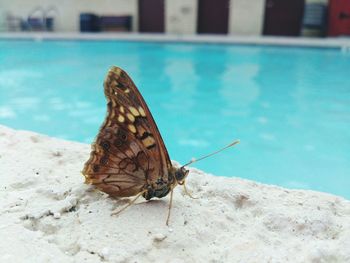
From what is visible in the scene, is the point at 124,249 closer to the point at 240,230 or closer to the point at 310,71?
the point at 240,230

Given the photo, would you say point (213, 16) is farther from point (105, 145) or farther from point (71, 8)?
point (105, 145)

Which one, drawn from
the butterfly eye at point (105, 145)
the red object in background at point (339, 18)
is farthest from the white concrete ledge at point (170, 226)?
the red object in background at point (339, 18)

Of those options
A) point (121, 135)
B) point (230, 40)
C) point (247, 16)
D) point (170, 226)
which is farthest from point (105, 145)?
point (247, 16)

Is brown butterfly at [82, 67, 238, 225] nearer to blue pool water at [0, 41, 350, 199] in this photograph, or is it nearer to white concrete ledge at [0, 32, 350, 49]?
blue pool water at [0, 41, 350, 199]

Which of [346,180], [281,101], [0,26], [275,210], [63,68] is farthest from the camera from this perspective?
[0,26]

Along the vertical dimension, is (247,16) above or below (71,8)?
below

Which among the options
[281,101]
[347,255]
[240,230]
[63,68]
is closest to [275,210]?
[240,230]
